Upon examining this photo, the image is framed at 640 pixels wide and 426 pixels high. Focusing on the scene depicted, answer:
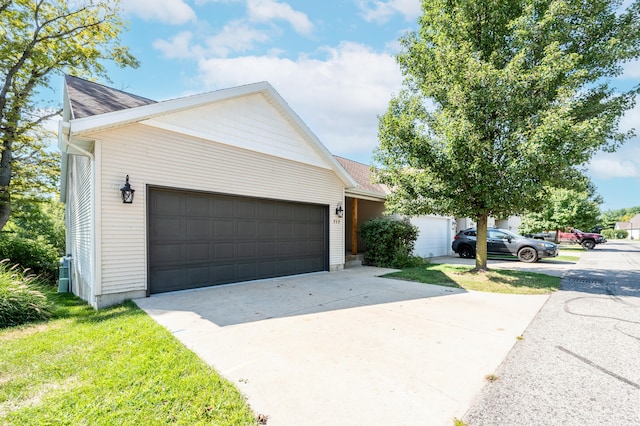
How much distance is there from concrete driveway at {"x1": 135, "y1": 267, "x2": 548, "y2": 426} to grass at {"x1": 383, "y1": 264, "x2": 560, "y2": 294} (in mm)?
749

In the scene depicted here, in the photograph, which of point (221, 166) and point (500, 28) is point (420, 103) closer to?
point (500, 28)

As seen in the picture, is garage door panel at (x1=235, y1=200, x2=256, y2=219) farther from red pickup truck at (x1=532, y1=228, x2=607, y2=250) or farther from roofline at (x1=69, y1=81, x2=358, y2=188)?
red pickup truck at (x1=532, y1=228, x2=607, y2=250)

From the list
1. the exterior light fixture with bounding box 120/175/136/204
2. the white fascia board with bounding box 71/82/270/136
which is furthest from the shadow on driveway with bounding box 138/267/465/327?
the white fascia board with bounding box 71/82/270/136

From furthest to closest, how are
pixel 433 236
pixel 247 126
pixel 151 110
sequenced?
pixel 433 236, pixel 247 126, pixel 151 110

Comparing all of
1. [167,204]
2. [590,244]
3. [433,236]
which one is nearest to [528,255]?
[433,236]

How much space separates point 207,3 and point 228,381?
9797 millimetres

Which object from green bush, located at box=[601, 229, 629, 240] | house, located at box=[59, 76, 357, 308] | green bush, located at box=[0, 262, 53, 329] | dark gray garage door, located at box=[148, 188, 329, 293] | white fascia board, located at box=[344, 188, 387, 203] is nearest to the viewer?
green bush, located at box=[0, 262, 53, 329]

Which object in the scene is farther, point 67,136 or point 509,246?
point 509,246

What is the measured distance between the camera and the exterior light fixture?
218 inches

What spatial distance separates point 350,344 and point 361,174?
11.3 metres

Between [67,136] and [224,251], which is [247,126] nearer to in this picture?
[224,251]

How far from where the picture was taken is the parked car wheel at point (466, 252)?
48.4 ft

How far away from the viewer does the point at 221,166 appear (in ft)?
23.0

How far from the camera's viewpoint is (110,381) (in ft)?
8.95
